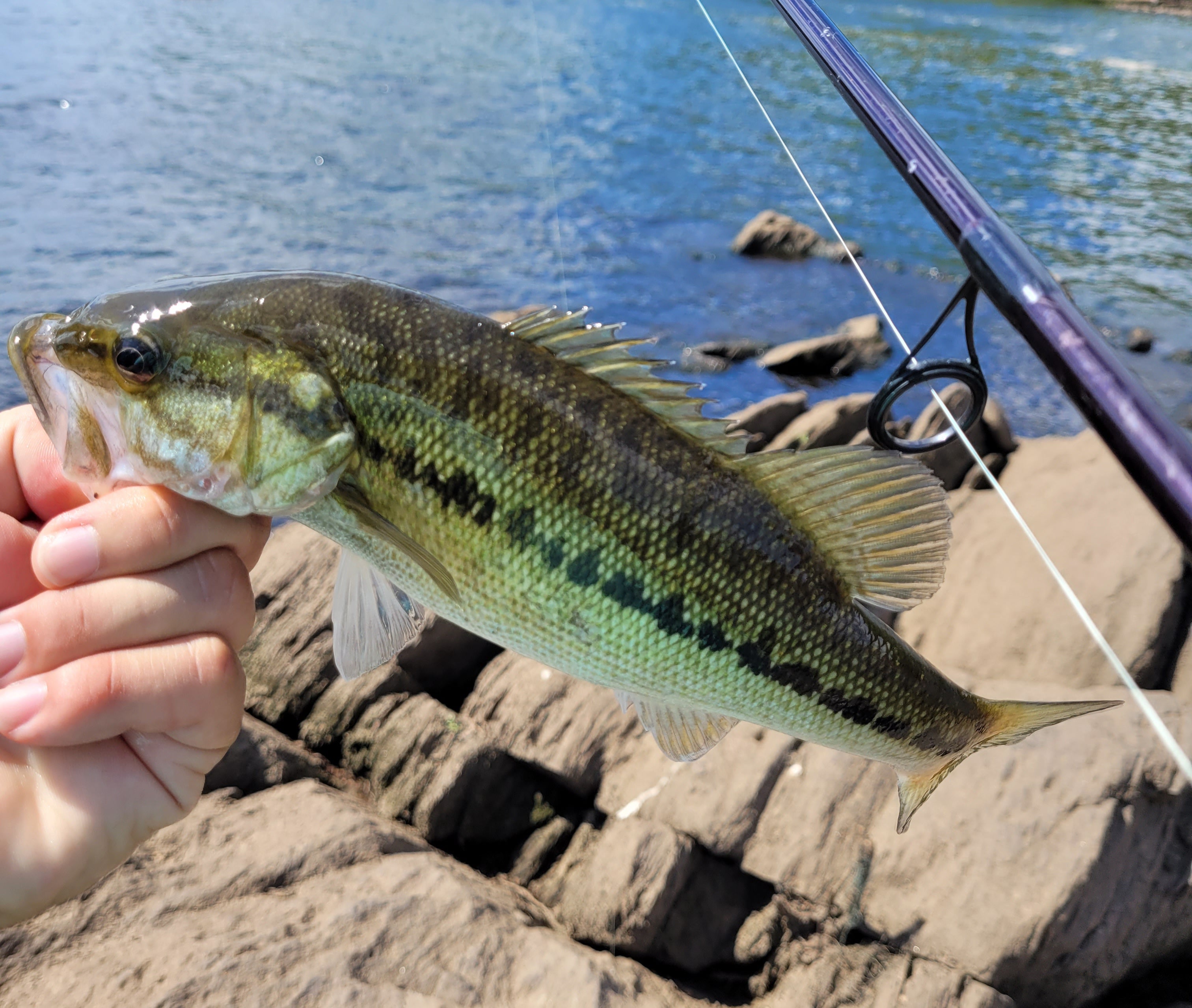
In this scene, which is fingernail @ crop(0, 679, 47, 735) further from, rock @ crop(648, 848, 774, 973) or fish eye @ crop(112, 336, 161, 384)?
rock @ crop(648, 848, 774, 973)

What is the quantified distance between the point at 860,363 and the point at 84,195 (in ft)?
32.0

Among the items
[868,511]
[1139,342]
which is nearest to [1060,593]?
[868,511]

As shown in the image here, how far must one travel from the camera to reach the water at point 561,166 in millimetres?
10148

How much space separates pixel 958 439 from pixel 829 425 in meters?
0.91

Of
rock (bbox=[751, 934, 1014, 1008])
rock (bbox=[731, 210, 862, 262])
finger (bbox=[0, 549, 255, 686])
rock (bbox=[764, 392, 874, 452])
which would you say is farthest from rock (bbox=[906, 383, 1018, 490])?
Answer: rock (bbox=[731, 210, 862, 262])

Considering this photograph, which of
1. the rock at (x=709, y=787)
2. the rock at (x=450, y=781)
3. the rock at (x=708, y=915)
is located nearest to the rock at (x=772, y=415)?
the rock at (x=709, y=787)

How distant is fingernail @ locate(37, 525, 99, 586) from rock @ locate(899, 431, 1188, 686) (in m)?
4.32

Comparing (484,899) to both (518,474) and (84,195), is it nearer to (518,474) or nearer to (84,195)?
(518,474)

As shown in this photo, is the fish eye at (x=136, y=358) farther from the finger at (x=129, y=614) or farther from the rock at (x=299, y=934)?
the rock at (x=299, y=934)

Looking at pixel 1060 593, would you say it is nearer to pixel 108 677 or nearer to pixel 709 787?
pixel 709 787

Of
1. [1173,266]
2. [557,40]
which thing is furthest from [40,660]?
[557,40]

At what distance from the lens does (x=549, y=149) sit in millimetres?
14992

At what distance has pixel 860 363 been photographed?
375 inches

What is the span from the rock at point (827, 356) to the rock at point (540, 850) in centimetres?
636
